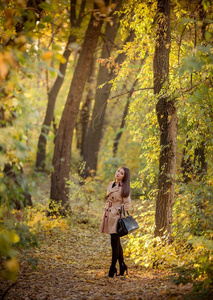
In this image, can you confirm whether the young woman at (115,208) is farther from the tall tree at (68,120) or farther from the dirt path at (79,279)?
the tall tree at (68,120)

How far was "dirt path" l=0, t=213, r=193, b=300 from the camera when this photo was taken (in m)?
4.77

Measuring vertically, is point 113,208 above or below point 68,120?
below

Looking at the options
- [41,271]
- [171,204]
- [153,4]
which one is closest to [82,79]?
[153,4]

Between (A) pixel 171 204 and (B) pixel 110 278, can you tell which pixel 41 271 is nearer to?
(B) pixel 110 278

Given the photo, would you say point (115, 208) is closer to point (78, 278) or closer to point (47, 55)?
point (78, 278)

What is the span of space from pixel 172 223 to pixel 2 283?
10.7 ft

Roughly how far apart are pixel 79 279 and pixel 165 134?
3143 millimetres

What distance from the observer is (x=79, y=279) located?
19.0ft

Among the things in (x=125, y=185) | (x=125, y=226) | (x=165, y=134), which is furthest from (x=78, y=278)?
(x=165, y=134)

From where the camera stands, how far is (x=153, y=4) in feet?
22.3

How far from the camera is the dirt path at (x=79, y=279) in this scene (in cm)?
477

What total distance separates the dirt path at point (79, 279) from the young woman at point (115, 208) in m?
0.39

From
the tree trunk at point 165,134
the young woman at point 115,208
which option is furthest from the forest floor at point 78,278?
the tree trunk at point 165,134

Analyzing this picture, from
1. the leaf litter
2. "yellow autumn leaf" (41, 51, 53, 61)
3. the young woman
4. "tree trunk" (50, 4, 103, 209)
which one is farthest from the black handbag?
"tree trunk" (50, 4, 103, 209)
